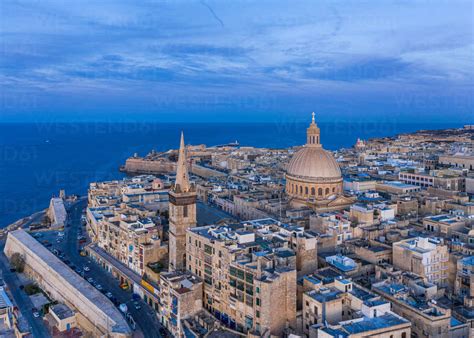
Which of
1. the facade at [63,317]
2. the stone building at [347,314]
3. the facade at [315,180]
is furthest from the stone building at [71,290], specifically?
the facade at [315,180]

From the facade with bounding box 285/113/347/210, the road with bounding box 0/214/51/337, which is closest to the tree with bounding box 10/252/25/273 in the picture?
the road with bounding box 0/214/51/337

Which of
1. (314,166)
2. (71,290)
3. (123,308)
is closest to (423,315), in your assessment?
(123,308)

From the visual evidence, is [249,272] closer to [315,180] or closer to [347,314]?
[347,314]

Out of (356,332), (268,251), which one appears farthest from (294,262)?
(356,332)

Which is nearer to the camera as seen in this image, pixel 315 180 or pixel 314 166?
pixel 315 180

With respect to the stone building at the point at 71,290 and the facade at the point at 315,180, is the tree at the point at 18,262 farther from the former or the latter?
the facade at the point at 315,180

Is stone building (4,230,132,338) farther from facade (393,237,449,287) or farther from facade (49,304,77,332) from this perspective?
facade (393,237,449,287)
